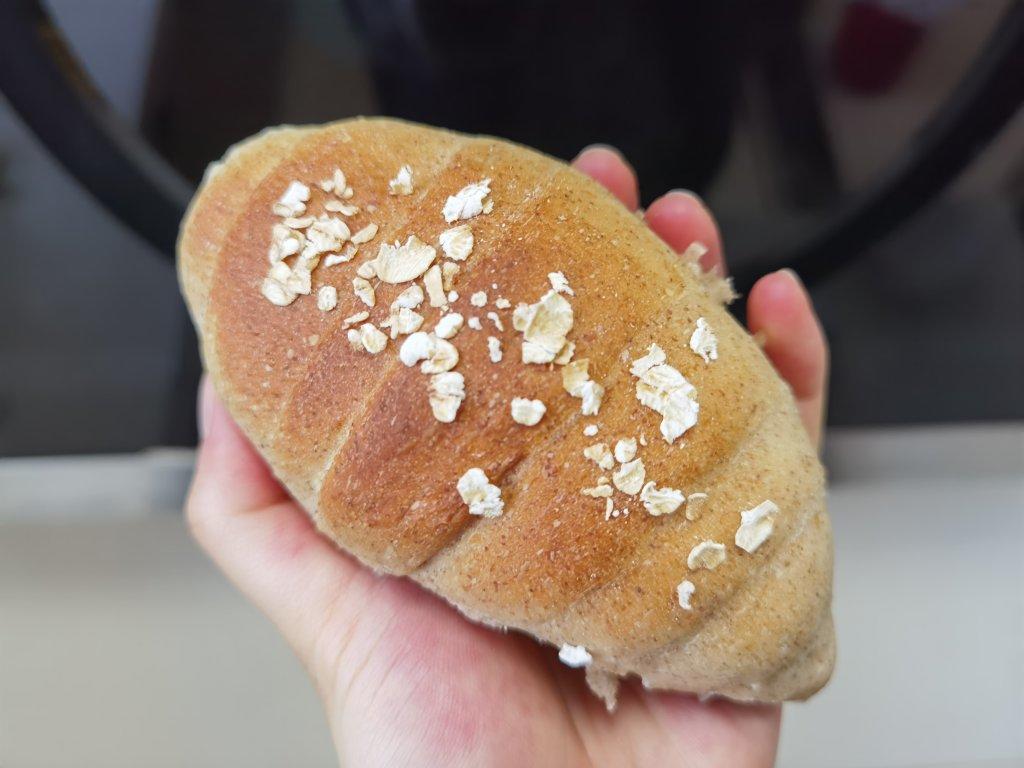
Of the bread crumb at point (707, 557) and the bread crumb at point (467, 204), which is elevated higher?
the bread crumb at point (467, 204)

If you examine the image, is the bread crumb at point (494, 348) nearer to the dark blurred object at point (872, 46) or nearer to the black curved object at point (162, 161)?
the black curved object at point (162, 161)

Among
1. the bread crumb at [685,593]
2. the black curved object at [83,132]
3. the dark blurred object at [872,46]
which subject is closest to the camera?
the bread crumb at [685,593]

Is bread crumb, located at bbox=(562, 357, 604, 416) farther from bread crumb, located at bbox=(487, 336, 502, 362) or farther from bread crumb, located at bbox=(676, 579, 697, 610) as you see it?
bread crumb, located at bbox=(676, 579, 697, 610)

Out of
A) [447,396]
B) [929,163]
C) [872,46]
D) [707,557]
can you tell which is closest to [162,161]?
[447,396]

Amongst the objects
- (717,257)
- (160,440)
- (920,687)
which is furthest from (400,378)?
(920,687)

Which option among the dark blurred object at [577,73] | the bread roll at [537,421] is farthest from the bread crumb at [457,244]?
the dark blurred object at [577,73]

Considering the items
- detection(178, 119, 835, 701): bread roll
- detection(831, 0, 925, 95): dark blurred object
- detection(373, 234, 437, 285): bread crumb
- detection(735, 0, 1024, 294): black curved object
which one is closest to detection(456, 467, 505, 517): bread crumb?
detection(178, 119, 835, 701): bread roll

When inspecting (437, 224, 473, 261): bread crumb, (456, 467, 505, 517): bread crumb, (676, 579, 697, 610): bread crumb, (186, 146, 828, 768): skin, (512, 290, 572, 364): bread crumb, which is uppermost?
(437, 224, 473, 261): bread crumb
